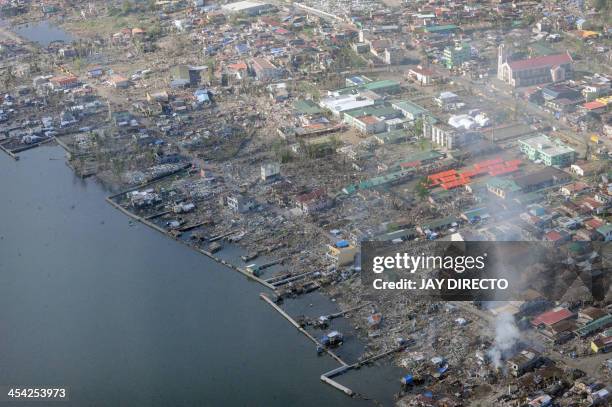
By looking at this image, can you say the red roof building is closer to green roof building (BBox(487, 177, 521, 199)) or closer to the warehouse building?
green roof building (BBox(487, 177, 521, 199))

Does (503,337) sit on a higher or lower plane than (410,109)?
lower

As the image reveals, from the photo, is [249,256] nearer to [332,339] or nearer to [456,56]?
[332,339]

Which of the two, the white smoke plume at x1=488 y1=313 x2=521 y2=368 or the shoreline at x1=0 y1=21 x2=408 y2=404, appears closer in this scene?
the white smoke plume at x1=488 y1=313 x2=521 y2=368

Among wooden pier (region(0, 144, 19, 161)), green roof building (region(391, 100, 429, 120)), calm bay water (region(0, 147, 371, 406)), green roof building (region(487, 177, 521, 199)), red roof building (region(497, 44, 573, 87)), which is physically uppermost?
red roof building (region(497, 44, 573, 87))

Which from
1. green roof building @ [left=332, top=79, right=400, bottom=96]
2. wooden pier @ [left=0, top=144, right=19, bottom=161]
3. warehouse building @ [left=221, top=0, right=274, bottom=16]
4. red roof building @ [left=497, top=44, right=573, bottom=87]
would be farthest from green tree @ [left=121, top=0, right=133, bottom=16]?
red roof building @ [left=497, top=44, right=573, bottom=87]

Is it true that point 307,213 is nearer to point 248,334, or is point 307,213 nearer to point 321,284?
point 321,284

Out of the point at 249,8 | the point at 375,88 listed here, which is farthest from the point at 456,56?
the point at 249,8
